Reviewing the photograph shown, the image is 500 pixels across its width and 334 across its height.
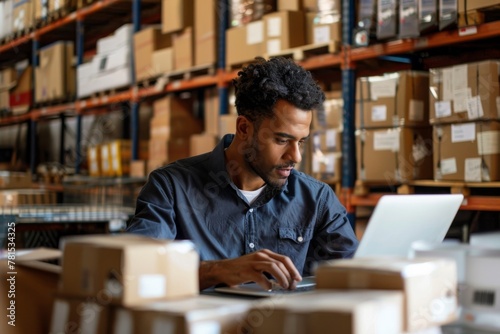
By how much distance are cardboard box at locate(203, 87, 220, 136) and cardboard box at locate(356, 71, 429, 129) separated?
2.05 meters

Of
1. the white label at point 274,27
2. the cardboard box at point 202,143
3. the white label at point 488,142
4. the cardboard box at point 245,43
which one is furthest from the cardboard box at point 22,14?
the white label at point 488,142

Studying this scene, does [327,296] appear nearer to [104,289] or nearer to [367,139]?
[104,289]

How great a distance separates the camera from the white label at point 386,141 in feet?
13.6

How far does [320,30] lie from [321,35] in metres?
0.04

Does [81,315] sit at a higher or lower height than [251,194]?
lower

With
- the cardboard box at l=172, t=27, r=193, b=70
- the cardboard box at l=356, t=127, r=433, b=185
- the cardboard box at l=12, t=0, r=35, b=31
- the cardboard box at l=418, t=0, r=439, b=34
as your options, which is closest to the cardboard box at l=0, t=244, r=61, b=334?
the cardboard box at l=356, t=127, r=433, b=185

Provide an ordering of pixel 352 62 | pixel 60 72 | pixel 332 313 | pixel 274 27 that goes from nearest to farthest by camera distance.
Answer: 1. pixel 332 313
2. pixel 352 62
3. pixel 274 27
4. pixel 60 72

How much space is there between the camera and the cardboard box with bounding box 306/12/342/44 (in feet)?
15.3

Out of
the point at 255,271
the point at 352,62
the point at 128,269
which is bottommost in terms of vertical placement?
the point at 255,271

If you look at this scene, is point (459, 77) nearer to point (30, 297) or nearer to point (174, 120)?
point (30, 297)

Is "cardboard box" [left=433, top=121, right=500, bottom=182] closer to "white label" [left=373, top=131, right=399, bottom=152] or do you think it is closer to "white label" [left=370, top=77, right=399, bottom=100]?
"white label" [left=373, top=131, right=399, bottom=152]

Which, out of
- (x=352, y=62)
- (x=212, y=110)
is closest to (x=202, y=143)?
(x=212, y=110)

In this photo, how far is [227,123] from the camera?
5.65m

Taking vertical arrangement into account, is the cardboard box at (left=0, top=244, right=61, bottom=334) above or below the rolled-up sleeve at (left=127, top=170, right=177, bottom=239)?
below
